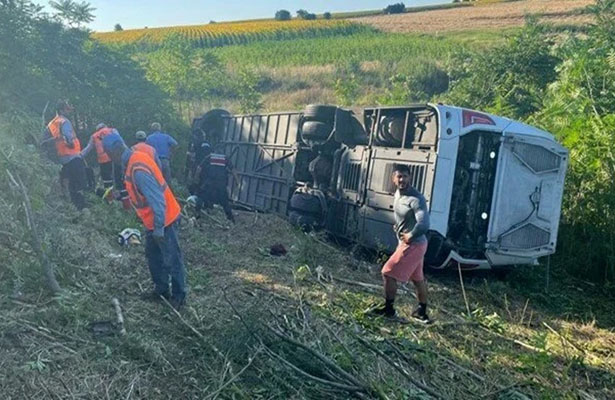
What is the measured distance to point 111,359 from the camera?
13.8 feet

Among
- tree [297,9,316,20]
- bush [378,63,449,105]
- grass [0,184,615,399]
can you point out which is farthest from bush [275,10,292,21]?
grass [0,184,615,399]

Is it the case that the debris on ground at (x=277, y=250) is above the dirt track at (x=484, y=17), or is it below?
below

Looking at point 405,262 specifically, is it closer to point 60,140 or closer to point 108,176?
point 60,140

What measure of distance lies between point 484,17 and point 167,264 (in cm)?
4305

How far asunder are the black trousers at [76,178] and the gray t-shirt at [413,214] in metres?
5.00

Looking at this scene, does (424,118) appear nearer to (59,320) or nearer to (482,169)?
(482,169)

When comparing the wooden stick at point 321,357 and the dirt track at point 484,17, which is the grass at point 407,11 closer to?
the dirt track at point 484,17

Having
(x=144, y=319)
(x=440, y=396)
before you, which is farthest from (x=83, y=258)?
(x=440, y=396)

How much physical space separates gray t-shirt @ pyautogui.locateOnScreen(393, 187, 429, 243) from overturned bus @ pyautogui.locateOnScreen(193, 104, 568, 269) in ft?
4.04

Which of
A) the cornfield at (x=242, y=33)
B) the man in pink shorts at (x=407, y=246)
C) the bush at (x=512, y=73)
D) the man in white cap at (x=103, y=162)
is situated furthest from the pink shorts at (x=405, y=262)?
the cornfield at (x=242, y=33)

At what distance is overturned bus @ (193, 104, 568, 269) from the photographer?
7.36 meters

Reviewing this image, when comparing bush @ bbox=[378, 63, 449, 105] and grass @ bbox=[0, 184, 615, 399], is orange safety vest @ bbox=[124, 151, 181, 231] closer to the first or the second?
grass @ bbox=[0, 184, 615, 399]

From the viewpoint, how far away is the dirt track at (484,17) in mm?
38312

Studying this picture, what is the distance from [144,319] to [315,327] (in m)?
1.47
